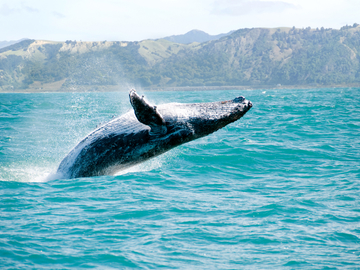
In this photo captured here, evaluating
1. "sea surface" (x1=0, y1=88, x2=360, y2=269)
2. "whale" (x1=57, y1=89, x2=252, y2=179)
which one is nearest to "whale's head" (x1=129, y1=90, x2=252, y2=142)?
"whale" (x1=57, y1=89, x2=252, y2=179)

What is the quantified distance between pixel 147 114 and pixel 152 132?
85cm

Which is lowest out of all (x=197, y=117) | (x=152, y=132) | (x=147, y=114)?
(x=152, y=132)

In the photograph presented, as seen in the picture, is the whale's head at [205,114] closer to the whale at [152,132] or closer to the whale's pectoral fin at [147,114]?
the whale at [152,132]

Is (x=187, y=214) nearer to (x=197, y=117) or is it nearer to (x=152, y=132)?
(x=152, y=132)

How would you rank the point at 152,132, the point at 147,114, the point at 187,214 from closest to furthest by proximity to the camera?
the point at 147,114, the point at 152,132, the point at 187,214

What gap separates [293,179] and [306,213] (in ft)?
→ 9.99

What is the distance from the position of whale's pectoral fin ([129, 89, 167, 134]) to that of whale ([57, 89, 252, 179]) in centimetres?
5

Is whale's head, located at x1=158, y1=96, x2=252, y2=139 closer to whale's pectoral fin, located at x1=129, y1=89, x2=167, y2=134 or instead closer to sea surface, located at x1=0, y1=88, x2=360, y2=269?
whale's pectoral fin, located at x1=129, y1=89, x2=167, y2=134

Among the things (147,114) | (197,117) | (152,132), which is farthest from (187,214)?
(147,114)

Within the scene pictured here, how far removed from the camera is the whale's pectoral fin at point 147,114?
623 centimetres

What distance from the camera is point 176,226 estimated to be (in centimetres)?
727

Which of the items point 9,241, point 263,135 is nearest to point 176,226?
point 9,241

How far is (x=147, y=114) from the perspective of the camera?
6.62 metres

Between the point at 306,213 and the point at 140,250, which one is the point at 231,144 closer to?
the point at 306,213
